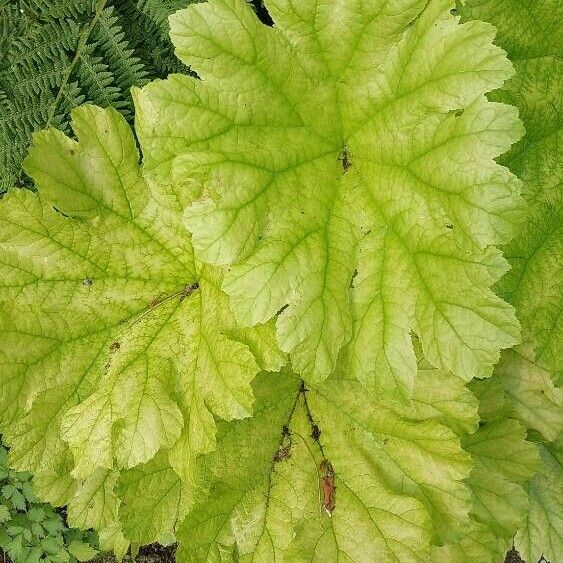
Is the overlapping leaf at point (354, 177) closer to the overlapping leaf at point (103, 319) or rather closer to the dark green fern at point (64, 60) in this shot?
the overlapping leaf at point (103, 319)

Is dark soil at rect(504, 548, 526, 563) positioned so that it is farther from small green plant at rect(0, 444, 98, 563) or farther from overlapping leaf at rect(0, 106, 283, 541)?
overlapping leaf at rect(0, 106, 283, 541)

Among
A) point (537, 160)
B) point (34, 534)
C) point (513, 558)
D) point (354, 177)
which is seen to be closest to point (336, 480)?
point (354, 177)

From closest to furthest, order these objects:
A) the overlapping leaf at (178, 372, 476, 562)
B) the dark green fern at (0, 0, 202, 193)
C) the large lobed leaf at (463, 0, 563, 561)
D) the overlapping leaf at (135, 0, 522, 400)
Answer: the overlapping leaf at (135, 0, 522, 400) < the large lobed leaf at (463, 0, 563, 561) < the overlapping leaf at (178, 372, 476, 562) < the dark green fern at (0, 0, 202, 193)

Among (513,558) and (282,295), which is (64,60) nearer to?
(282,295)

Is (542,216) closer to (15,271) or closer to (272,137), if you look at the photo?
(272,137)

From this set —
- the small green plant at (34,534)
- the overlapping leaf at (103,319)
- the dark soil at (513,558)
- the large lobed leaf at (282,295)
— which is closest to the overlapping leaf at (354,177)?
the large lobed leaf at (282,295)

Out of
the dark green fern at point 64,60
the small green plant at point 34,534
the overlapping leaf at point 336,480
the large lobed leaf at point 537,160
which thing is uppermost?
the dark green fern at point 64,60

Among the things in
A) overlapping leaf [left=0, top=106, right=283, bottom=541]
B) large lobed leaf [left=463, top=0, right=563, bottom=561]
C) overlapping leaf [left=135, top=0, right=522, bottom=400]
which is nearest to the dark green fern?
overlapping leaf [left=0, top=106, right=283, bottom=541]
